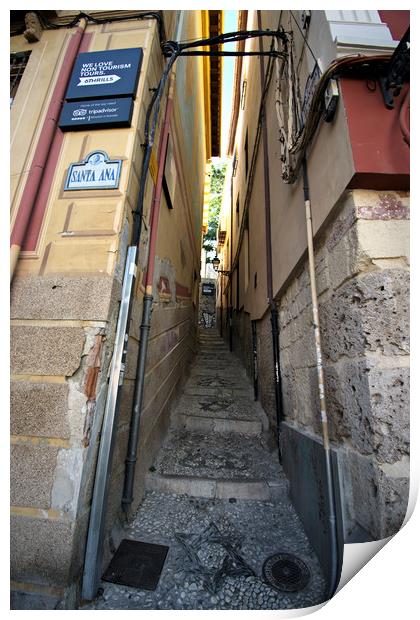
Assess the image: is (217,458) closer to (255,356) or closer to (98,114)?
(255,356)

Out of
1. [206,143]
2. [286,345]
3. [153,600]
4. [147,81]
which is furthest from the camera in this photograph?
[206,143]

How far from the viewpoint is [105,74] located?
7.23 feet

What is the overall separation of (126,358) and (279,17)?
420 centimetres

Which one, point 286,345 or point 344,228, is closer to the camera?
point 344,228

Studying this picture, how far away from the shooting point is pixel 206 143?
28.8ft

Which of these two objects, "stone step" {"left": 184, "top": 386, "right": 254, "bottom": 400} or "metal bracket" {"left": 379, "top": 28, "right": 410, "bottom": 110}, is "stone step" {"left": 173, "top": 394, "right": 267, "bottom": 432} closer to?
"stone step" {"left": 184, "top": 386, "right": 254, "bottom": 400}

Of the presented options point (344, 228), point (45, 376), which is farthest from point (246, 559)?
point (344, 228)

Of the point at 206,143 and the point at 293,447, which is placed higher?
the point at 206,143

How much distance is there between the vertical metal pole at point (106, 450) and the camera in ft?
4.79

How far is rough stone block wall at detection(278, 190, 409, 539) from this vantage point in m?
1.20

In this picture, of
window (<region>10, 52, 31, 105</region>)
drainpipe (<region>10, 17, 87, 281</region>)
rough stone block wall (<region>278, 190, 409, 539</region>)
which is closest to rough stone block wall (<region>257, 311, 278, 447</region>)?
rough stone block wall (<region>278, 190, 409, 539</region>)

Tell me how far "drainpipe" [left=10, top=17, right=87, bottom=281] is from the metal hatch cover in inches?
73.4

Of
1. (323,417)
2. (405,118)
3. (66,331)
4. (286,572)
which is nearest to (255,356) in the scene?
(323,417)
